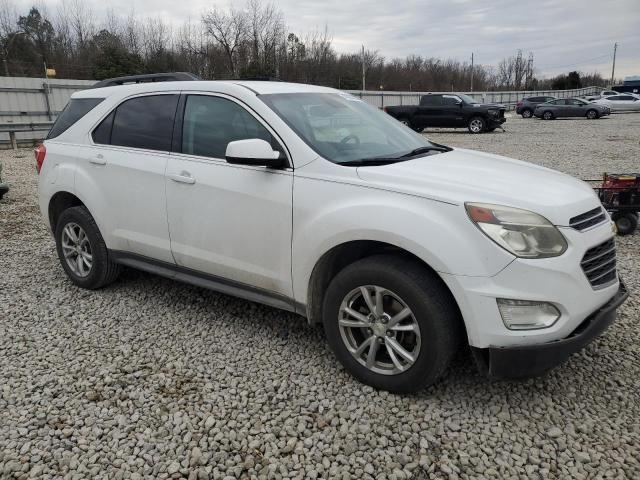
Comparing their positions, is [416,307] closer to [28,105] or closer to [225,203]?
[225,203]

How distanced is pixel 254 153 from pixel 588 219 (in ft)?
6.46

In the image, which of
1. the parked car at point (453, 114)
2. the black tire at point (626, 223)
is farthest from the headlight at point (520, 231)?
the parked car at point (453, 114)

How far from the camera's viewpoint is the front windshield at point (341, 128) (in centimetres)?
338

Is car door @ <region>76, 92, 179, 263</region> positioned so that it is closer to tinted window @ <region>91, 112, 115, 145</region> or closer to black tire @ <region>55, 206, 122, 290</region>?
tinted window @ <region>91, 112, 115, 145</region>

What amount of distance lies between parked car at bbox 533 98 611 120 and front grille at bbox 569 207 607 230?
3278 cm

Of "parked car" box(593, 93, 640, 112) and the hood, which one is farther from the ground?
"parked car" box(593, 93, 640, 112)

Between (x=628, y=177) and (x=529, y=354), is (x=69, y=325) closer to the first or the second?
(x=529, y=354)

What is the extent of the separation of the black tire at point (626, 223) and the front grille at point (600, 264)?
3925 mm

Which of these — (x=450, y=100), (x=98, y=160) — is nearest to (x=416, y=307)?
(x=98, y=160)

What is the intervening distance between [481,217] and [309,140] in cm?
125

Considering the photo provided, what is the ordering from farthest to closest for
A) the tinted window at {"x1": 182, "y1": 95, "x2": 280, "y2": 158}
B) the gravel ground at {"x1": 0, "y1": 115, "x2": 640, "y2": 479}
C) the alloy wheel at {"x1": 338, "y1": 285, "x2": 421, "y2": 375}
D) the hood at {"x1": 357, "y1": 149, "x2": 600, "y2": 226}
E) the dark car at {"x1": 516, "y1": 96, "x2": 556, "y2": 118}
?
the dark car at {"x1": 516, "y1": 96, "x2": 556, "y2": 118}
the tinted window at {"x1": 182, "y1": 95, "x2": 280, "y2": 158}
the alloy wheel at {"x1": 338, "y1": 285, "x2": 421, "y2": 375}
the hood at {"x1": 357, "y1": 149, "x2": 600, "y2": 226}
the gravel ground at {"x1": 0, "y1": 115, "x2": 640, "y2": 479}

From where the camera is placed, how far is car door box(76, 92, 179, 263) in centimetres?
397

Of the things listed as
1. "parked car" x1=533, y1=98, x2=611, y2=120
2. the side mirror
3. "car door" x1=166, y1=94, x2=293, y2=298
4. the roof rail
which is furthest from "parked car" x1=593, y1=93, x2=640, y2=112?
the side mirror

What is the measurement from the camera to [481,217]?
2654mm
